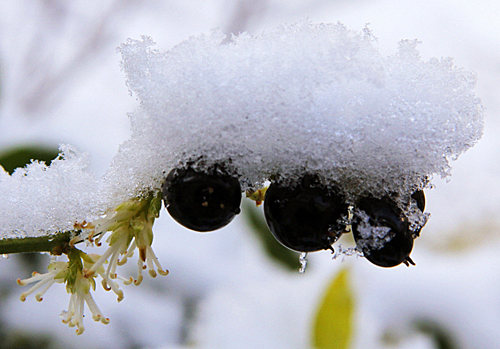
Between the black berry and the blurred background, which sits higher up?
the black berry

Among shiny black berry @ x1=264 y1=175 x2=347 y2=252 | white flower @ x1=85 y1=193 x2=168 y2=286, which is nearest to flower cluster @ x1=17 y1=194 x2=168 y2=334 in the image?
white flower @ x1=85 y1=193 x2=168 y2=286

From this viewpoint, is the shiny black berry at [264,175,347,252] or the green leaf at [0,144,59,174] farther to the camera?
the green leaf at [0,144,59,174]

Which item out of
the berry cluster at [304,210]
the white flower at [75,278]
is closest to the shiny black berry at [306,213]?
the berry cluster at [304,210]

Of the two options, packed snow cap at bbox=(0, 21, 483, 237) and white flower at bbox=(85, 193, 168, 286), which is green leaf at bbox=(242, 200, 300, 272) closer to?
white flower at bbox=(85, 193, 168, 286)

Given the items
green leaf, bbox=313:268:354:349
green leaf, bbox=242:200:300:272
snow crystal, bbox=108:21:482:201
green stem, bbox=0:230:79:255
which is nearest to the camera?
snow crystal, bbox=108:21:482:201

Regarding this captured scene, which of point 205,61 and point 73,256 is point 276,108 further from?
point 73,256

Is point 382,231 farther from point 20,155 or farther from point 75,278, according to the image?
point 20,155
